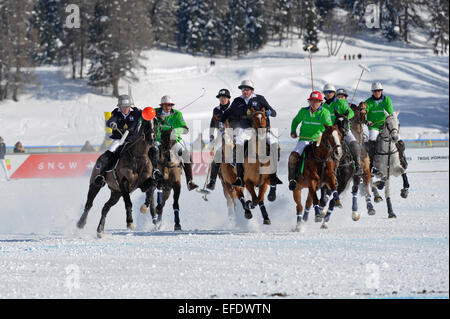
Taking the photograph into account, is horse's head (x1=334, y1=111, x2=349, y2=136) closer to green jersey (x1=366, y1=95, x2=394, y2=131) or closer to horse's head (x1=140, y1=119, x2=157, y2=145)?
green jersey (x1=366, y1=95, x2=394, y2=131)

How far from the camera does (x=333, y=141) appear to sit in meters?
13.3

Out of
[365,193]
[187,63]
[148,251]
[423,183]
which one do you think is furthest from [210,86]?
[148,251]

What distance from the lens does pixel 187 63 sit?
6981 cm

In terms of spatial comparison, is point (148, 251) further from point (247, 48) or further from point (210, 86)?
point (247, 48)

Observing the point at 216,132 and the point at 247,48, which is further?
the point at 247,48

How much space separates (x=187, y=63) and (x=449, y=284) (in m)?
64.7

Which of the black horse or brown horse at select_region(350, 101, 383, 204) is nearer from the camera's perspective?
the black horse

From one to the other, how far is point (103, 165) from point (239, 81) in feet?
162

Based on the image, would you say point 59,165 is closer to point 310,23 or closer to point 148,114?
point 148,114

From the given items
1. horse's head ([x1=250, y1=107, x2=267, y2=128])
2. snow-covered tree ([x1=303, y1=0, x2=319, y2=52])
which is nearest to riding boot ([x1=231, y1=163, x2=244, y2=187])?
horse's head ([x1=250, y1=107, x2=267, y2=128])

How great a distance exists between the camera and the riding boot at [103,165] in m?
13.6

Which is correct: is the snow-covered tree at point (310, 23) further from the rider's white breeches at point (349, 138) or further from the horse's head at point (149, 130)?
the horse's head at point (149, 130)

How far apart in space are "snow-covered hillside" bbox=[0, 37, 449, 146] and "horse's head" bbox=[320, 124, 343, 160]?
79.6 feet

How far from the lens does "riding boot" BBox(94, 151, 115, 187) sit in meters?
13.6
